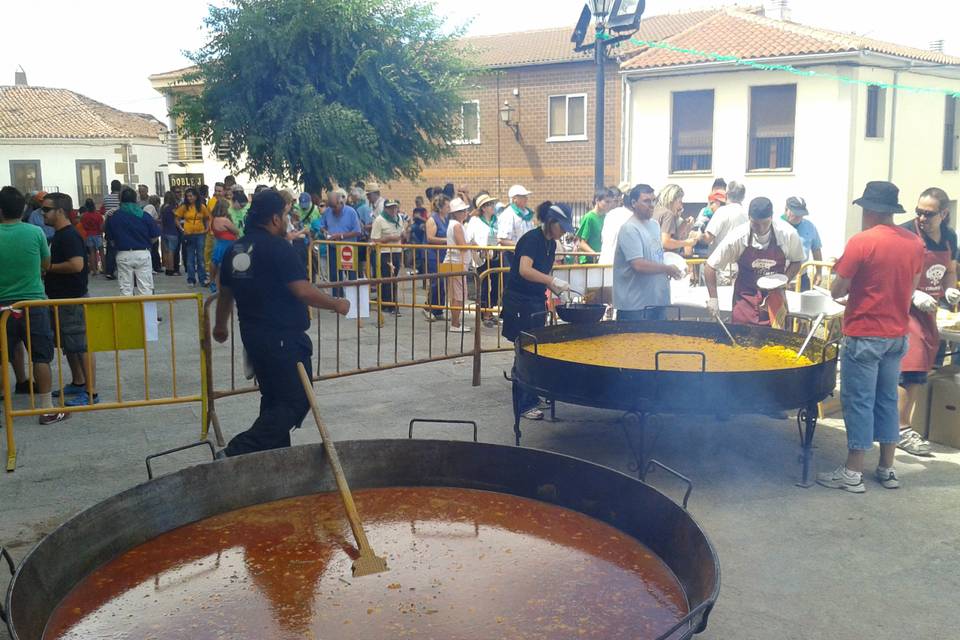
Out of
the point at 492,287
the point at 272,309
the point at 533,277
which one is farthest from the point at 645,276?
the point at 492,287

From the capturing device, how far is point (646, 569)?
3.84 metres

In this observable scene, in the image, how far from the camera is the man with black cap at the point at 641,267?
7523 mm

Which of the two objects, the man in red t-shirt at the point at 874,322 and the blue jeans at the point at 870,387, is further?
the blue jeans at the point at 870,387

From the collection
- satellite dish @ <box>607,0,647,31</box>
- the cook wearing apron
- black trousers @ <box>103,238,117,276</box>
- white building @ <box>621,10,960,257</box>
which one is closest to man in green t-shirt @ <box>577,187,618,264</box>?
satellite dish @ <box>607,0,647,31</box>

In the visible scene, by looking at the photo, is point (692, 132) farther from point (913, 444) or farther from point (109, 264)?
point (913, 444)

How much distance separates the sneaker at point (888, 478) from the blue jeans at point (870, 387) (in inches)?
8.7

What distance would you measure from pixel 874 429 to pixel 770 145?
879 inches

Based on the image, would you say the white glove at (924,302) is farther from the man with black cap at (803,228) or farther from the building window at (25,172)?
the building window at (25,172)

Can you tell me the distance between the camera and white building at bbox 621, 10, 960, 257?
25.3 meters

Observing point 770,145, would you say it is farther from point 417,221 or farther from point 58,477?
point 58,477

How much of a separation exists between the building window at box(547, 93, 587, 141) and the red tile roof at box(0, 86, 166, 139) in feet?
102

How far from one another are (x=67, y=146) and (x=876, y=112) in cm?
4361

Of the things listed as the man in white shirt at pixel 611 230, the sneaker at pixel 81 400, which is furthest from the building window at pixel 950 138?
the sneaker at pixel 81 400

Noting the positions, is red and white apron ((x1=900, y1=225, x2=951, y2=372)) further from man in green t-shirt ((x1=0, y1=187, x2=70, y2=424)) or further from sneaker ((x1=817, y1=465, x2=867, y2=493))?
man in green t-shirt ((x1=0, y1=187, x2=70, y2=424))
